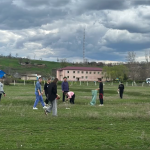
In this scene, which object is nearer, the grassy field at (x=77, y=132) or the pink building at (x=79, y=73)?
the grassy field at (x=77, y=132)

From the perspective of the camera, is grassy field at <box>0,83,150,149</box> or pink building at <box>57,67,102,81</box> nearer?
grassy field at <box>0,83,150,149</box>

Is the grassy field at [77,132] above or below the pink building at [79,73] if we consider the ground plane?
below

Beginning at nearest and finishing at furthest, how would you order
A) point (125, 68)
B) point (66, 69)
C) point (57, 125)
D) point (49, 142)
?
point (49, 142) → point (57, 125) → point (125, 68) → point (66, 69)

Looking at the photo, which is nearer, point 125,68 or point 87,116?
point 87,116

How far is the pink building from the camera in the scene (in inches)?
4592

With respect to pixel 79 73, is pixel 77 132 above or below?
below

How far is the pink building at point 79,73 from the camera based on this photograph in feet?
383

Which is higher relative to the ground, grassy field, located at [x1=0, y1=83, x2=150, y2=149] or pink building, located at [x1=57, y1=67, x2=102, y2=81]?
pink building, located at [x1=57, y1=67, x2=102, y2=81]

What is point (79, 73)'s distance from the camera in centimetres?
12044

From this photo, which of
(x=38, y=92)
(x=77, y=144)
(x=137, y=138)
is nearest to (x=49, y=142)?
(x=77, y=144)

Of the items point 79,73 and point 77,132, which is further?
point 79,73

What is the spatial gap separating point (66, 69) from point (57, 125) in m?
106

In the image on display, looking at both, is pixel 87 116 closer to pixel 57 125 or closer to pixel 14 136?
pixel 57 125

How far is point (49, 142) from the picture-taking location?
23.6ft
